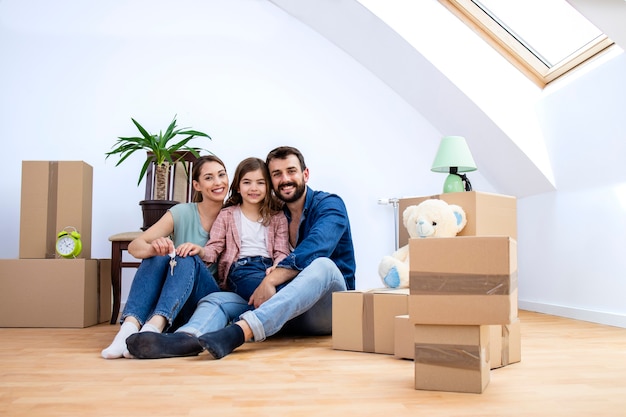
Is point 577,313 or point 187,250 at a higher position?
point 187,250

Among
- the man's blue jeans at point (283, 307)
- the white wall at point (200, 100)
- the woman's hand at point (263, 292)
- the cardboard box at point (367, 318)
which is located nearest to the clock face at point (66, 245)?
the white wall at point (200, 100)

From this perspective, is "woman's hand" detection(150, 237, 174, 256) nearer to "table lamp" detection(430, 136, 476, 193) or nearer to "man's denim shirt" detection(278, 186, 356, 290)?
"man's denim shirt" detection(278, 186, 356, 290)

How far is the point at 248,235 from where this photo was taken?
2.47 m

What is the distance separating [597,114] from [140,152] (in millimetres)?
2646

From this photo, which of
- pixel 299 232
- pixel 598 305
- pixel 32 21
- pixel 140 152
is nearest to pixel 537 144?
pixel 598 305

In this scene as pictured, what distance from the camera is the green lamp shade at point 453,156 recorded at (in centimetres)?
305

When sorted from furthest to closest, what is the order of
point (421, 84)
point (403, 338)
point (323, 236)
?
point (421, 84)
point (323, 236)
point (403, 338)

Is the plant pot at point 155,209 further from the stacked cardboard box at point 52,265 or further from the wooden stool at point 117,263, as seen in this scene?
the stacked cardboard box at point 52,265

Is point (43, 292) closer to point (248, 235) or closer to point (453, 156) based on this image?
point (248, 235)

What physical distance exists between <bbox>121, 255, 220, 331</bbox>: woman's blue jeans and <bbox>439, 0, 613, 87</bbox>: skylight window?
92.4 inches

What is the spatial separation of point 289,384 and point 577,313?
228cm

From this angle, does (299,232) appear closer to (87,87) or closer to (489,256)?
(489,256)

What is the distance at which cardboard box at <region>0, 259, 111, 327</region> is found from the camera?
119 inches

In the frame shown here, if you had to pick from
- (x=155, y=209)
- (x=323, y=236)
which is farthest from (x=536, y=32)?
(x=155, y=209)
